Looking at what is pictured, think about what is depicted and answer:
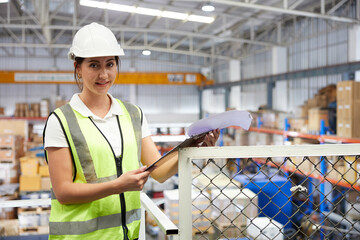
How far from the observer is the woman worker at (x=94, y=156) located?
1.26 metres

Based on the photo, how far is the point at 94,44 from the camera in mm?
1366

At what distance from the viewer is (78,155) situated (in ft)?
4.33

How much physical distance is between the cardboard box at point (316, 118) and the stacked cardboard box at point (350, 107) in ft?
2.87

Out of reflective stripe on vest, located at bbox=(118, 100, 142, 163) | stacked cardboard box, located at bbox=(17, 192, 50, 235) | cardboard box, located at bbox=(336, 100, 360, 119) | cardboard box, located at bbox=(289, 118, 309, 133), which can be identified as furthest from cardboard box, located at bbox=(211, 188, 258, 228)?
cardboard box, located at bbox=(289, 118, 309, 133)

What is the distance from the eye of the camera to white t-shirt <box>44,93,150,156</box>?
1.29 m

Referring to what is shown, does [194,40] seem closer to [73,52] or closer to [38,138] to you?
[38,138]

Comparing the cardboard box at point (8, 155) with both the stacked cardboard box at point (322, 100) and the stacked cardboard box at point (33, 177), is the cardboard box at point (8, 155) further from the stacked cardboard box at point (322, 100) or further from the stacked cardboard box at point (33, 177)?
the stacked cardboard box at point (322, 100)

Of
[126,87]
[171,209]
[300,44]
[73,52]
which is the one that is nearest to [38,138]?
[126,87]

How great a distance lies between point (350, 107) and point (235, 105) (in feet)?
35.4

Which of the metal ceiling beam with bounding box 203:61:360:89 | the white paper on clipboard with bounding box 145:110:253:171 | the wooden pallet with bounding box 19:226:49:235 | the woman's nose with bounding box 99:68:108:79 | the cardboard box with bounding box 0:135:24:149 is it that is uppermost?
the metal ceiling beam with bounding box 203:61:360:89

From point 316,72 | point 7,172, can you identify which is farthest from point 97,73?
point 316,72

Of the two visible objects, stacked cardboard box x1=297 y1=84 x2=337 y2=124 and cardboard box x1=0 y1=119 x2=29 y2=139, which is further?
cardboard box x1=0 y1=119 x2=29 y2=139

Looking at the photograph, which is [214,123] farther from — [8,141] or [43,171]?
[8,141]

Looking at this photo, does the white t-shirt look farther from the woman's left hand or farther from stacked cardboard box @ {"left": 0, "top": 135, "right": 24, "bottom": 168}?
stacked cardboard box @ {"left": 0, "top": 135, "right": 24, "bottom": 168}
